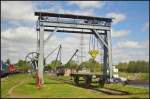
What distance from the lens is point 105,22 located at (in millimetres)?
44062

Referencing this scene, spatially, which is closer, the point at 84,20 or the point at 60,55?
the point at 84,20

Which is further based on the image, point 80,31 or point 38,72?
point 80,31

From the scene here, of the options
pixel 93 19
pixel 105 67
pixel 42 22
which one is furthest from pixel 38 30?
pixel 105 67

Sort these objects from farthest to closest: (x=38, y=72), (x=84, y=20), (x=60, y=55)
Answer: (x=60, y=55)
(x=84, y=20)
(x=38, y=72)

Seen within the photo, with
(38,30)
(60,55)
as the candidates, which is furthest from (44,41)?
(60,55)

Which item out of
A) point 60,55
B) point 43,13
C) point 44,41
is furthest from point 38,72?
point 60,55

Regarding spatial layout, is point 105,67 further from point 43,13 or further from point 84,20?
point 43,13

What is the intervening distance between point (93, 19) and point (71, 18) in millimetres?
2922

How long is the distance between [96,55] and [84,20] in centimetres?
451

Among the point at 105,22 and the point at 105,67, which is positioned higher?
the point at 105,22

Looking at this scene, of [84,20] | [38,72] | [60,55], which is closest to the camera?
[38,72]

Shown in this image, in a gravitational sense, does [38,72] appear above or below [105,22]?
below

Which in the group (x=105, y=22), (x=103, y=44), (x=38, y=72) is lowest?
(x=38, y=72)

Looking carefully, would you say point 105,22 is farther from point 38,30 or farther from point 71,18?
point 38,30
